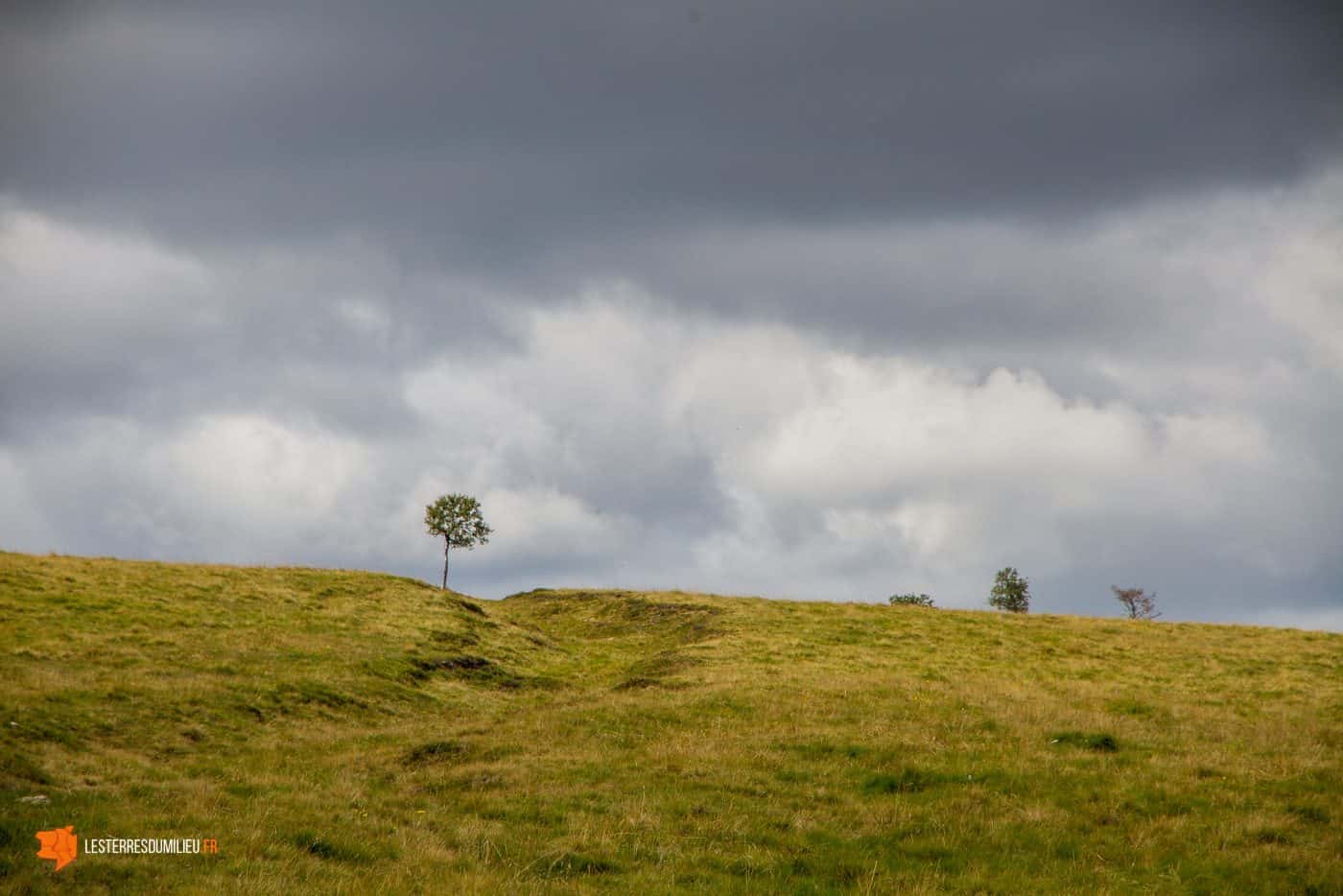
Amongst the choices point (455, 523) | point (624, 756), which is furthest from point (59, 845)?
point (455, 523)

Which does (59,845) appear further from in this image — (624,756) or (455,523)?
(455,523)

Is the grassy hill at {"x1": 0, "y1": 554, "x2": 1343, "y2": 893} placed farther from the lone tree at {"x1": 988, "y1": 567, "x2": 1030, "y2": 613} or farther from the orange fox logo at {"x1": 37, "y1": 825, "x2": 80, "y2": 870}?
the lone tree at {"x1": 988, "y1": 567, "x2": 1030, "y2": 613}

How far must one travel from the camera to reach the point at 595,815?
1719 centimetres

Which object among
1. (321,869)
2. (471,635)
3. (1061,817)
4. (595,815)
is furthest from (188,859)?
(471,635)

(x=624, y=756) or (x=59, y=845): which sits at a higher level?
(x=624, y=756)

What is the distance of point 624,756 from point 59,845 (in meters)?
12.8

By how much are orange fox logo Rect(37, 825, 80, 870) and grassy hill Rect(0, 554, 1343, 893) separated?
28cm

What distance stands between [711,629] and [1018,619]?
2267cm

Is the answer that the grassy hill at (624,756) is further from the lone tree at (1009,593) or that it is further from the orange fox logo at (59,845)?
the lone tree at (1009,593)

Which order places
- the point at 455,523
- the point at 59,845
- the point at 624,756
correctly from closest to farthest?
the point at 59,845, the point at 624,756, the point at 455,523

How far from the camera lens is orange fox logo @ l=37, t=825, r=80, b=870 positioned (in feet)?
41.3

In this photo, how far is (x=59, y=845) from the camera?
43.1ft

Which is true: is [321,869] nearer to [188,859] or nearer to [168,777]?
[188,859]

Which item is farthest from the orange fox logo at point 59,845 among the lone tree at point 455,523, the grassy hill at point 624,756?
the lone tree at point 455,523
